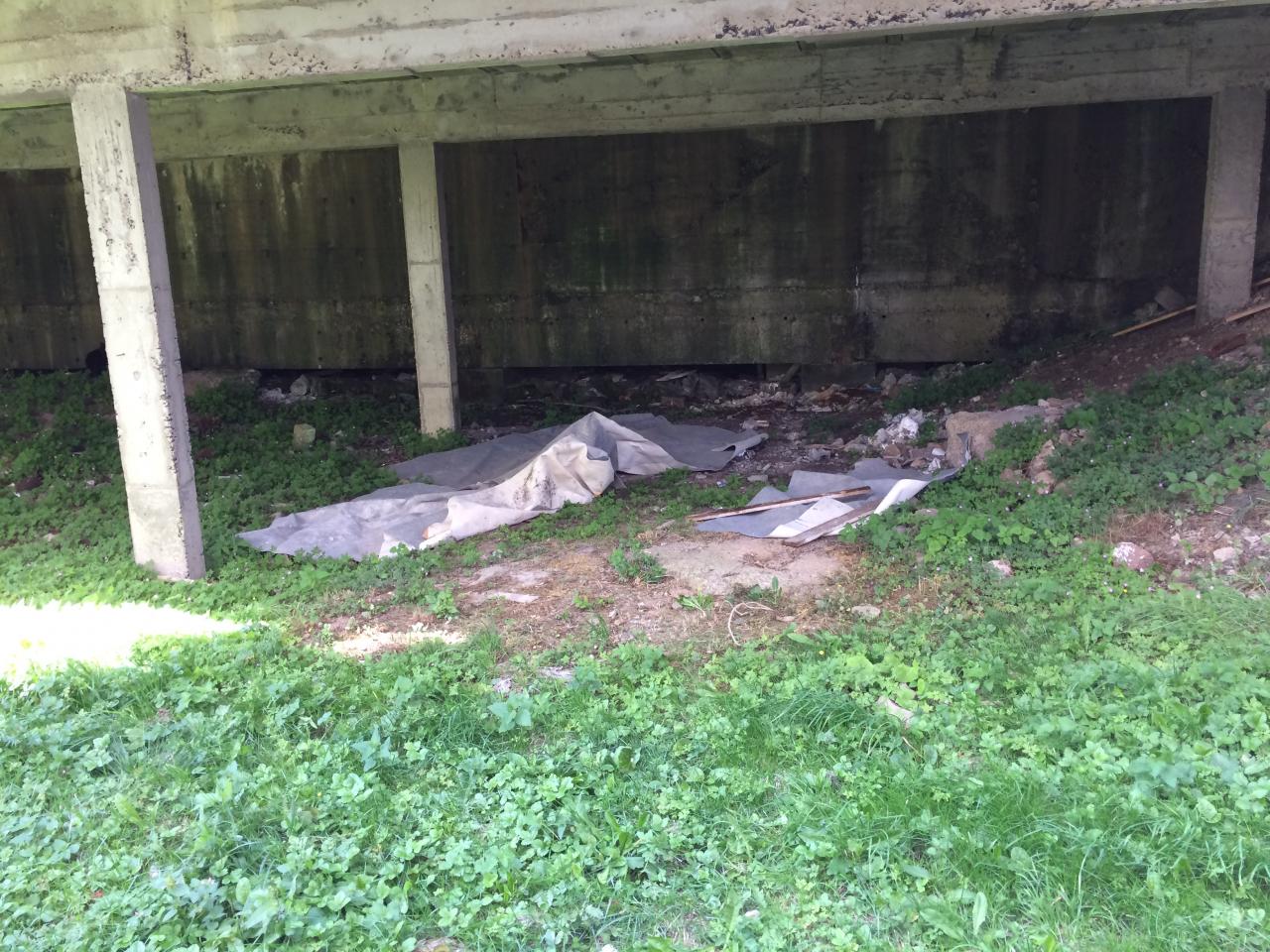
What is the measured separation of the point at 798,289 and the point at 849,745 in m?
9.43

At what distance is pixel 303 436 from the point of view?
34.2 feet

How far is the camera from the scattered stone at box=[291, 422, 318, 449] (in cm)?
1033

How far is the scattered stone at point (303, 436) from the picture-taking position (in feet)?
33.9

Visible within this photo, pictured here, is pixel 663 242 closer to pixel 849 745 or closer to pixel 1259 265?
pixel 1259 265

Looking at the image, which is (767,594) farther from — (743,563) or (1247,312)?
(1247,312)

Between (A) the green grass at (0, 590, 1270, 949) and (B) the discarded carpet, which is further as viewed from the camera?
(B) the discarded carpet

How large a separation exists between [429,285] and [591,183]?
361 cm

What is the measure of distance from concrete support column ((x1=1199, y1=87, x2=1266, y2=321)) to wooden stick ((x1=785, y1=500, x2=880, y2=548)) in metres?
4.93

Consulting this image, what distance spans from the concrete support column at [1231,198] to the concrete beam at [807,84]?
0.78 ft

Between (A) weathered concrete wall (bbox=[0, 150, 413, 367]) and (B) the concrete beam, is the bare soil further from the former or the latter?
(A) weathered concrete wall (bbox=[0, 150, 413, 367])

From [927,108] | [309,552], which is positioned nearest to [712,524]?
[309,552]

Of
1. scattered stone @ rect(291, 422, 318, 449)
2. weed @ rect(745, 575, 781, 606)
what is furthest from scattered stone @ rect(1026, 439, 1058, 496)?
scattered stone @ rect(291, 422, 318, 449)

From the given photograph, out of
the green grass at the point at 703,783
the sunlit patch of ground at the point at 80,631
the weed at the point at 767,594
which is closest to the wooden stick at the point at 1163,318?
the green grass at the point at 703,783

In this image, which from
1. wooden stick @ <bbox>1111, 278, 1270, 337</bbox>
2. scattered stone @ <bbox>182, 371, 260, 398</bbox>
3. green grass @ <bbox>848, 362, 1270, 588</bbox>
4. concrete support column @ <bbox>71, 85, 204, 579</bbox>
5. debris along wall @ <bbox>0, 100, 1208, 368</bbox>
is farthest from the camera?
scattered stone @ <bbox>182, 371, 260, 398</bbox>
